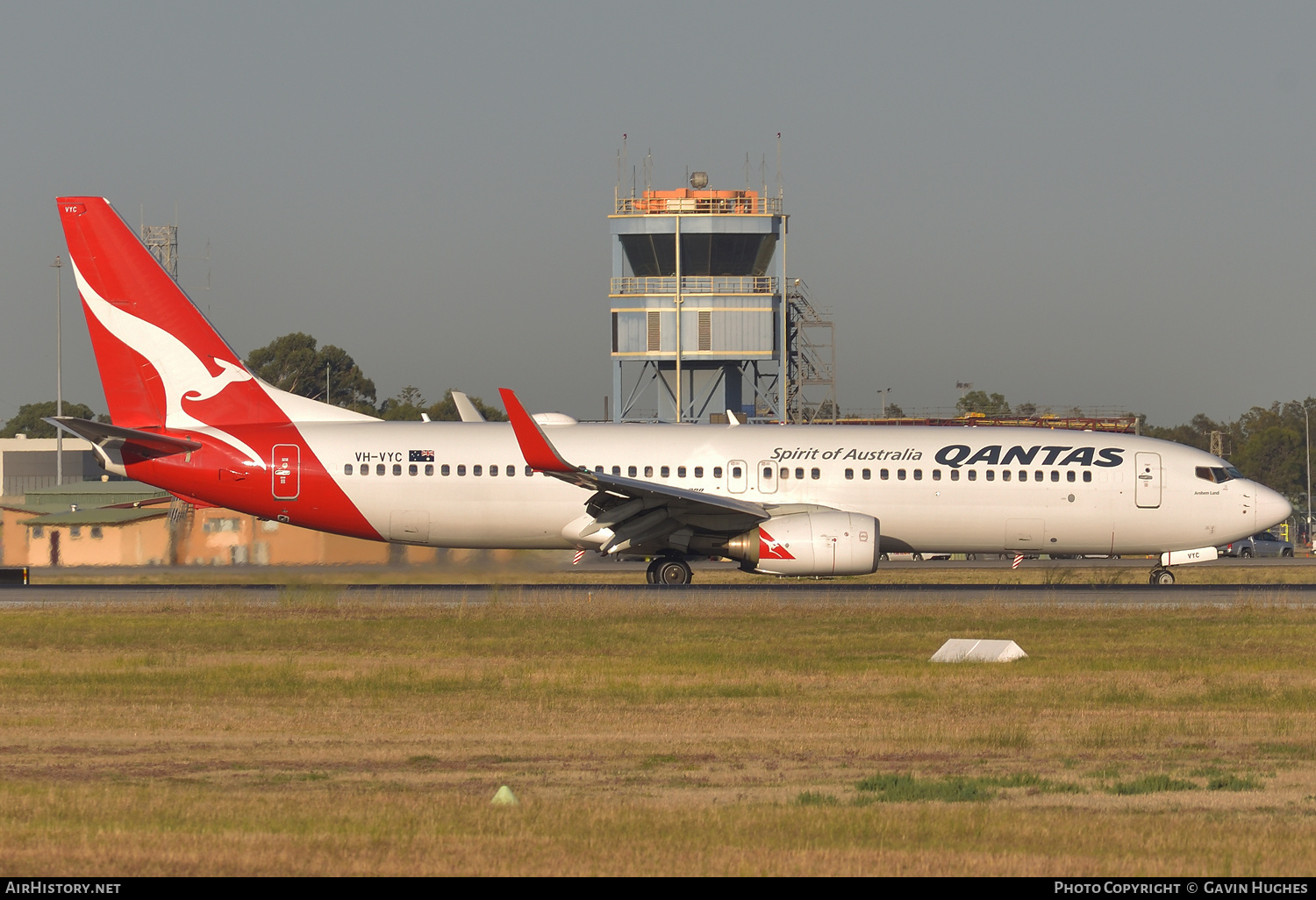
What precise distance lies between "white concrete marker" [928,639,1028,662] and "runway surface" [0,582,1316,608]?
6.30 m

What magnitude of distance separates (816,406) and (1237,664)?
5691 centimetres

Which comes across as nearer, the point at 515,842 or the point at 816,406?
the point at 515,842

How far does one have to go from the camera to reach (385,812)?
28.7ft

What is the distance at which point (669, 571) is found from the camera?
28.1m

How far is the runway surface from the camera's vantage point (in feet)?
79.0

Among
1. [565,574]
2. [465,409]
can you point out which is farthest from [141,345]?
[565,574]

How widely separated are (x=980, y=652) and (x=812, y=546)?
925cm

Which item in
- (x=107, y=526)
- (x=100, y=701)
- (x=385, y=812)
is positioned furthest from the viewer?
(x=107, y=526)

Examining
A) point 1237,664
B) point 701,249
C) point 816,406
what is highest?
point 701,249

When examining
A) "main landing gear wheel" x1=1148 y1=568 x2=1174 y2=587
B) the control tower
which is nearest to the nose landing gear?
"main landing gear wheel" x1=1148 y1=568 x2=1174 y2=587

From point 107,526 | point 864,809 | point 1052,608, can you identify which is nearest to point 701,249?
point 107,526

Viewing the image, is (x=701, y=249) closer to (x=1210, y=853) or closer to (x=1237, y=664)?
(x=1237, y=664)

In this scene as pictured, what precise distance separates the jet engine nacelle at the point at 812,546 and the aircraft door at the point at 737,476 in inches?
64.4

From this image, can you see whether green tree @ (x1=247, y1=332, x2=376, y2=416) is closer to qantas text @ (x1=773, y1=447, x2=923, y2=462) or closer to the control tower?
the control tower
